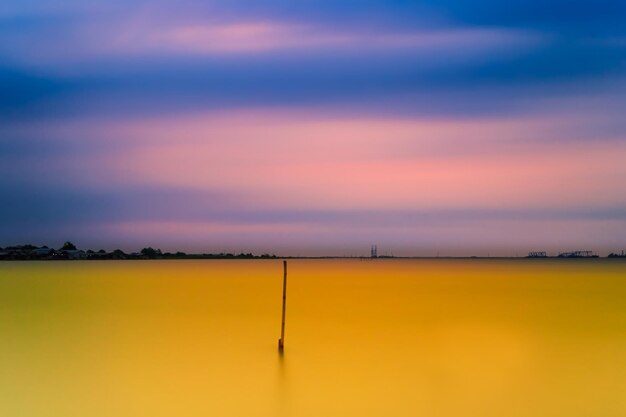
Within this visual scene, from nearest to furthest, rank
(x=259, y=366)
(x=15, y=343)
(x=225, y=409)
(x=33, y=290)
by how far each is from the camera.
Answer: (x=225, y=409), (x=259, y=366), (x=15, y=343), (x=33, y=290)

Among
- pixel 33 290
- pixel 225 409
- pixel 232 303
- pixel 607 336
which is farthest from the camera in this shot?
pixel 33 290

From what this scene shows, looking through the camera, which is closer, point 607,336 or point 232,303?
point 607,336

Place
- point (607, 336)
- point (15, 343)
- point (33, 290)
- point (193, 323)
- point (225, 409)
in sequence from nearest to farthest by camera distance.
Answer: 1. point (225, 409)
2. point (15, 343)
3. point (607, 336)
4. point (193, 323)
5. point (33, 290)

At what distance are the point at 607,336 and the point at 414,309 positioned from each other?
10.9 meters

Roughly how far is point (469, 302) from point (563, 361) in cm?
1901

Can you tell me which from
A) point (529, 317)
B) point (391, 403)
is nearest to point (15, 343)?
point (391, 403)

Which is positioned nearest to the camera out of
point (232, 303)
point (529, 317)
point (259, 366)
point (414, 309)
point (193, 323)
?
point (259, 366)

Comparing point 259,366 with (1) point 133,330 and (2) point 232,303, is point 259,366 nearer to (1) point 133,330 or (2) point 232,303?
(1) point 133,330

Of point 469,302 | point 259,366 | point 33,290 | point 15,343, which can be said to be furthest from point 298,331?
point 33,290

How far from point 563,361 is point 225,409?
9.66m

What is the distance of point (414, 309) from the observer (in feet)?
108

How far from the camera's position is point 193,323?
2664 centimetres

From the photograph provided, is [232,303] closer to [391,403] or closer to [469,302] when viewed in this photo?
[469,302]

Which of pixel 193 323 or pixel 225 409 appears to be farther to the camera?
pixel 193 323
